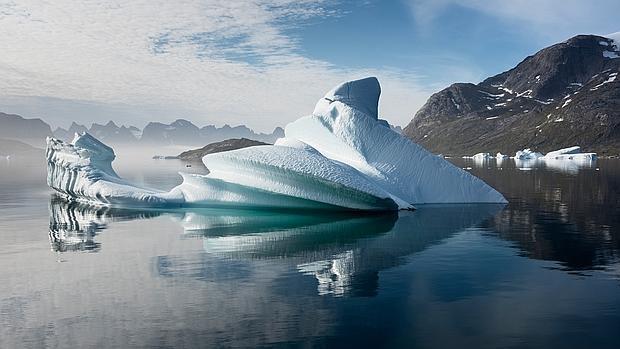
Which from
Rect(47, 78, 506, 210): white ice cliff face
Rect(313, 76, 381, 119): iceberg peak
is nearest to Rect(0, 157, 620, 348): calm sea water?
Rect(47, 78, 506, 210): white ice cliff face

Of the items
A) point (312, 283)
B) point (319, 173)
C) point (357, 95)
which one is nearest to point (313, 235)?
point (319, 173)

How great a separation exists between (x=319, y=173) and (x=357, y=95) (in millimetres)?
16668

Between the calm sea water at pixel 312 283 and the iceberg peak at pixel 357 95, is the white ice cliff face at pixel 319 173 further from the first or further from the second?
the calm sea water at pixel 312 283

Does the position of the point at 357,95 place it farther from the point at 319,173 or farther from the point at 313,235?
the point at 313,235

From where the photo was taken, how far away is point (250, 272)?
17.0m

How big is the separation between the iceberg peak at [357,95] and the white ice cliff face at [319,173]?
3.2 inches

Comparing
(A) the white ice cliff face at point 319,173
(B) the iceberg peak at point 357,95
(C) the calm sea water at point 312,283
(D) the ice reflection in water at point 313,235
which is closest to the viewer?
(C) the calm sea water at point 312,283

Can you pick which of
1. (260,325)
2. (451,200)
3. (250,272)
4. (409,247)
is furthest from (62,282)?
(451,200)

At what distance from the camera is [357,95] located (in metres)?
42.9

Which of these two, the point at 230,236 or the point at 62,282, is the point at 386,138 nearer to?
the point at 230,236

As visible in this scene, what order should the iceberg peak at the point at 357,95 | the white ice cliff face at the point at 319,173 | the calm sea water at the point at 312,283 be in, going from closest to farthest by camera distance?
the calm sea water at the point at 312,283
the white ice cliff face at the point at 319,173
the iceberg peak at the point at 357,95

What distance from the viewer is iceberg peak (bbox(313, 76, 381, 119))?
138ft

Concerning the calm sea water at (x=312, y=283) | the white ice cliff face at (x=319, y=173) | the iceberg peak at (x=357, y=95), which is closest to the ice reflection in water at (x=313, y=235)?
the calm sea water at (x=312, y=283)

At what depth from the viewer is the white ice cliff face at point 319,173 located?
29297 millimetres
